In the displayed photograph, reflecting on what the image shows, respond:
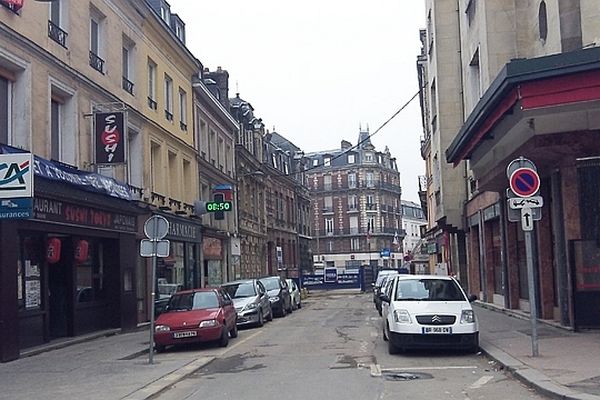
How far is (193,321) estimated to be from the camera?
17281mm

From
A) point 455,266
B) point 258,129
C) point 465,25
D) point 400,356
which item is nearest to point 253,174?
point 258,129

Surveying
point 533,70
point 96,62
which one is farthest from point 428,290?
point 96,62

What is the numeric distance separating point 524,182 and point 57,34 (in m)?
12.4

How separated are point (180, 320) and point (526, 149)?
8.41 metres

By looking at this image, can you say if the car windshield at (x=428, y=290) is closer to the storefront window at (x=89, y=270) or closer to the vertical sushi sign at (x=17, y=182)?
the vertical sushi sign at (x=17, y=182)

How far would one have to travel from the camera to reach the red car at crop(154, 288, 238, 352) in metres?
17.2

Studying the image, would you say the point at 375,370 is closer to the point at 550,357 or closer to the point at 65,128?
the point at 550,357

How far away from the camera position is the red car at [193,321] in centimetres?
1717

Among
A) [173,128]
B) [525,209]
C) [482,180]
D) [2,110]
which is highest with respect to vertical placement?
[173,128]

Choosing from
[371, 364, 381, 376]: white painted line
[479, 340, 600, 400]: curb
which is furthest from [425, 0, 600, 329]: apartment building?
[371, 364, 381, 376]: white painted line

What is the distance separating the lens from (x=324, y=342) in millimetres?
18141

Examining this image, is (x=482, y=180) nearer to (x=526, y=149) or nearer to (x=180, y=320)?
(x=526, y=149)

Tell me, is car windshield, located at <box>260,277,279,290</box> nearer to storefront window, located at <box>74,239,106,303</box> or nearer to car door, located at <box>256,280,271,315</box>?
car door, located at <box>256,280,271,315</box>

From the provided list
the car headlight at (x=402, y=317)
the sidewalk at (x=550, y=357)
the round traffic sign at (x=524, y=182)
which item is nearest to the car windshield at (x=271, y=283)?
the sidewalk at (x=550, y=357)
